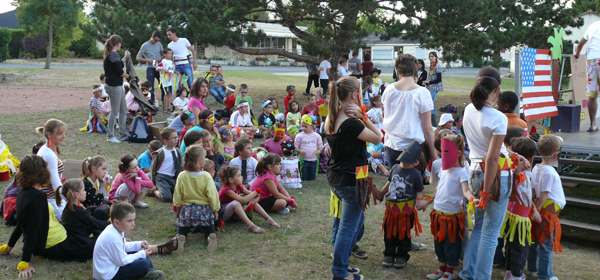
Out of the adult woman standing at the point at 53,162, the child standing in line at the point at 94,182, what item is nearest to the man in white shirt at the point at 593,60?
the child standing in line at the point at 94,182

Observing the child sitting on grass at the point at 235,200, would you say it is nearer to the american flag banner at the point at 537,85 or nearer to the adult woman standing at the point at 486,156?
the adult woman standing at the point at 486,156

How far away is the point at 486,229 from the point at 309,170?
4404 millimetres

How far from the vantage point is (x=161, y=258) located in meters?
4.70

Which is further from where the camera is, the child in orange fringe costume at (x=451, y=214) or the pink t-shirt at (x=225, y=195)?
the pink t-shirt at (x=225, y=195)

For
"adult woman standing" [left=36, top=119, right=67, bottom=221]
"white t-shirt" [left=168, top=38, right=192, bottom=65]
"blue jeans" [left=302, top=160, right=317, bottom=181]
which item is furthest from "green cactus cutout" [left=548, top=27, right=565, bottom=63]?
"white t-shirt" [left=168, top=38, right=192, bottom=65]

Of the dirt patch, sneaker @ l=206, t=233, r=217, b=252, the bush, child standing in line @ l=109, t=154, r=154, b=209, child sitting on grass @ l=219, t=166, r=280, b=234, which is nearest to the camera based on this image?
sneaker @ l=206, t=233, r=217, b=252

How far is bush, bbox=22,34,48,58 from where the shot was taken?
38.8m

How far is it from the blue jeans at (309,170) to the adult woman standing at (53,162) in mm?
3922

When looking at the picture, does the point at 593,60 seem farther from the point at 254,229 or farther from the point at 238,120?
the point at 238,120

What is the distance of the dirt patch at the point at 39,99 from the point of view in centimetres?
1240

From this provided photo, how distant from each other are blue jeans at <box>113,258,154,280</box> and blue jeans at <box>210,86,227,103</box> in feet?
29.0

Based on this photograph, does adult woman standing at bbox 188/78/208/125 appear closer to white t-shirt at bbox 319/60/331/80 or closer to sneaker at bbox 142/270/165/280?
sneaker at bbox 142/270/165/280

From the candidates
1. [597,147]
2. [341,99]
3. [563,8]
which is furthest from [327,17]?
[341,99]

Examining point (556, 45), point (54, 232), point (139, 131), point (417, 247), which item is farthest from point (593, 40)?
point (139, 131)
